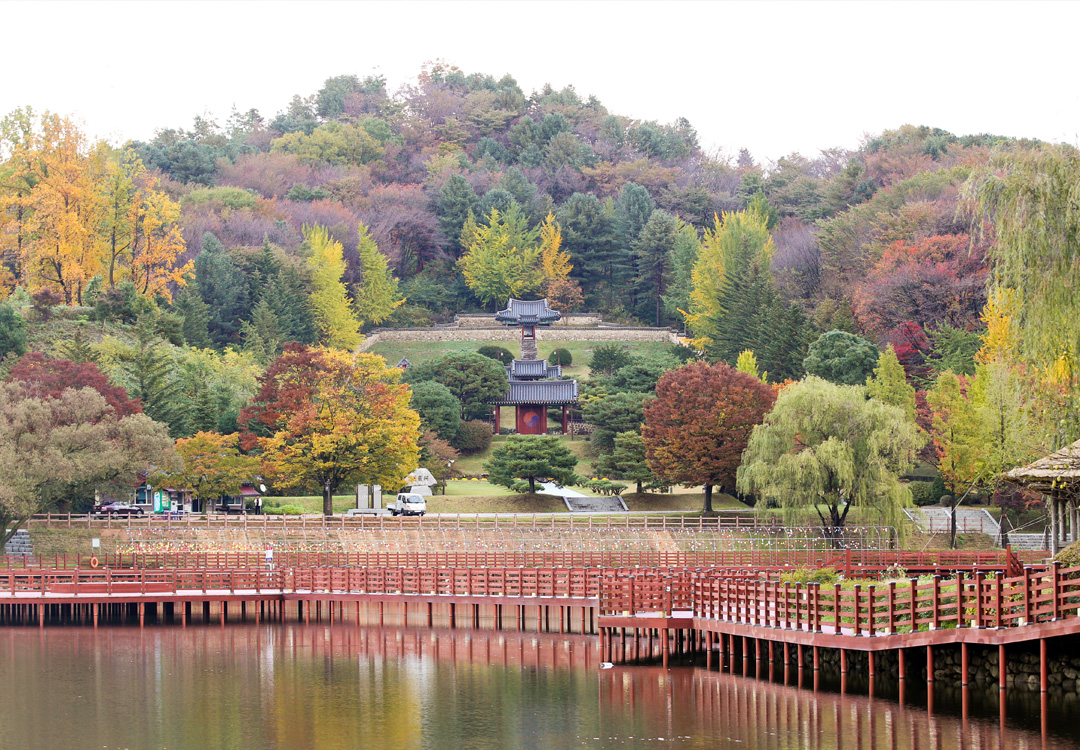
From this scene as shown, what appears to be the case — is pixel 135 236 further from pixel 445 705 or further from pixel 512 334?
pixel 445 705

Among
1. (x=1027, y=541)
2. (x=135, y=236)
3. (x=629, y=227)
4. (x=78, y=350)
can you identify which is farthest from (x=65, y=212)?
(x=1027, y=541)

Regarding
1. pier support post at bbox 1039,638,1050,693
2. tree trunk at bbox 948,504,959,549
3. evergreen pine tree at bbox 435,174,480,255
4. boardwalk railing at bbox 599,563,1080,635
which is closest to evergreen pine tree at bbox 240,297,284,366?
evergreen pine tree at bbox 435,174,480,255

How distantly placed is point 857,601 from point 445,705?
8.24 metres

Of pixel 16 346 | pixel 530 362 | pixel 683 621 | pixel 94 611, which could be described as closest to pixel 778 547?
pixel 683 621

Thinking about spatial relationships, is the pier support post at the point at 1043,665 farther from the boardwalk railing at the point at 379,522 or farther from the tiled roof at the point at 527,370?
the tiled roof at the point at 527,370

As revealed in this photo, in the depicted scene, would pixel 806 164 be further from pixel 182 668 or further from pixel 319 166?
pixel 182 668

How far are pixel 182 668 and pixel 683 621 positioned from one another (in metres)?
11.6

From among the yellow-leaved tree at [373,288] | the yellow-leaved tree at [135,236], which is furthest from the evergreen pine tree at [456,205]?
the yellow-leaved tree at [135,236]

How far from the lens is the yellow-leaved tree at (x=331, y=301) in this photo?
93.5 m

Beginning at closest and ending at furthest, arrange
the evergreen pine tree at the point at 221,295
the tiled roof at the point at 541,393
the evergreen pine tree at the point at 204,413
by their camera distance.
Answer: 1. the evergreen pine tree at the point at 204,413
2. the tiled roof at the point at 541,393
3. the evergreen pine tree at the point at 221,295

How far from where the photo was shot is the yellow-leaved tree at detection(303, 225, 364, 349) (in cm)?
9350

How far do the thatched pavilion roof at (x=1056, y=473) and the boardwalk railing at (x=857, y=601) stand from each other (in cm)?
518

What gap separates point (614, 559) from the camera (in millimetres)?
46312

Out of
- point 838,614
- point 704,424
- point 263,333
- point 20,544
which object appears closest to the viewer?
point 838,614
